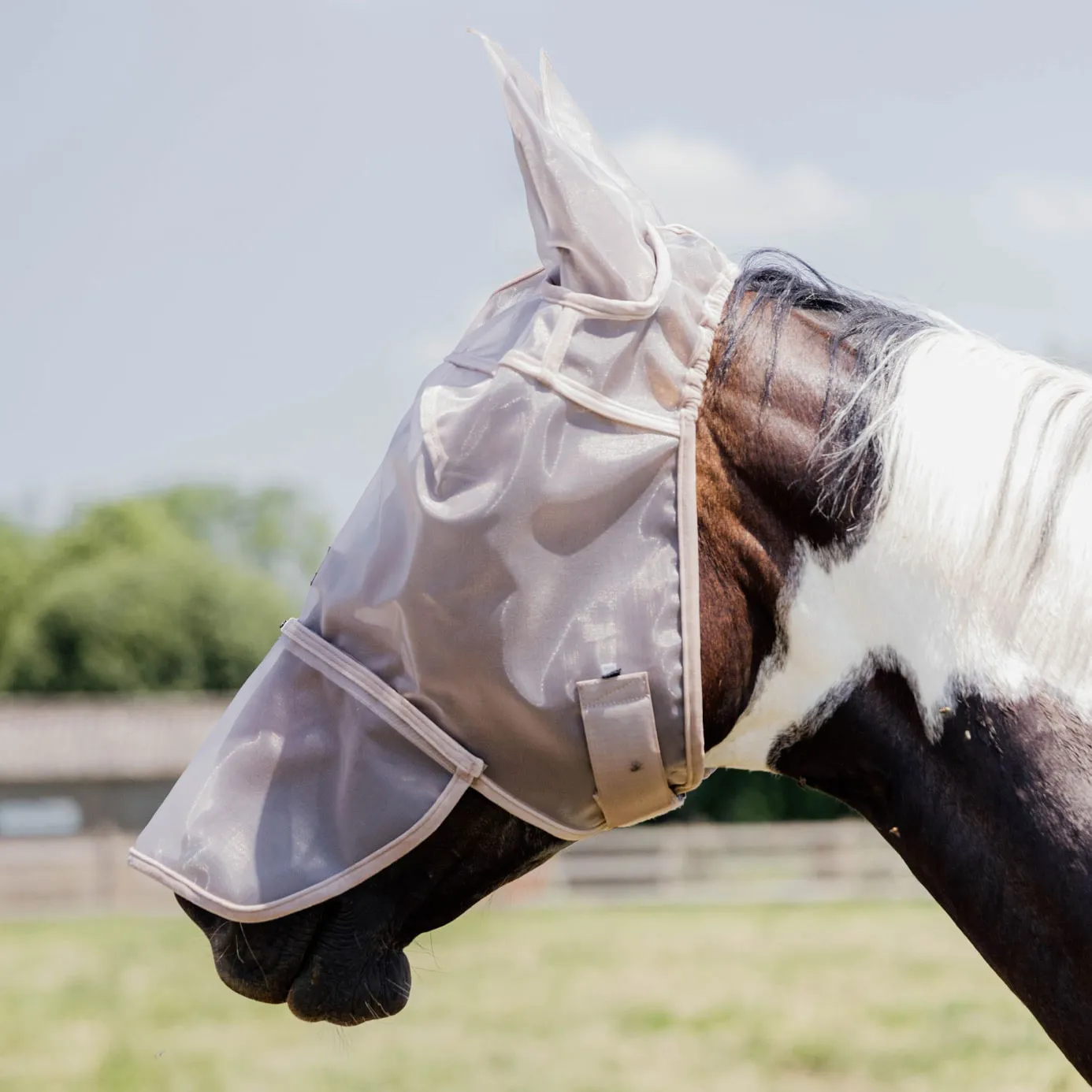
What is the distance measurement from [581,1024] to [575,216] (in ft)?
22.8

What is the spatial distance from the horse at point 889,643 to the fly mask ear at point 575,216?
0.36ft

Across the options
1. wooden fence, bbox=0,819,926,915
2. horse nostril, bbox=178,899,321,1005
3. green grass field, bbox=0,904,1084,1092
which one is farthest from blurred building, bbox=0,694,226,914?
horse nostril, bbox=178,899,321,1005

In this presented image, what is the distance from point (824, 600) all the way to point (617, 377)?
1.01 feet

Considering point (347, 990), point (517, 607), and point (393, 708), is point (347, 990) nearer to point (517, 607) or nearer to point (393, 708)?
point (393, 708)

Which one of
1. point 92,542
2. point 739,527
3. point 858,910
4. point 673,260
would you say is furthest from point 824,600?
point 92,542

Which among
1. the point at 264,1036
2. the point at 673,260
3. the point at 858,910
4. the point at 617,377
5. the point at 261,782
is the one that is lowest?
the point at 858,910

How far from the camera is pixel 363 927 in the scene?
1.40 meters

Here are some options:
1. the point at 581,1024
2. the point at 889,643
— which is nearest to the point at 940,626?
the point at 889,643

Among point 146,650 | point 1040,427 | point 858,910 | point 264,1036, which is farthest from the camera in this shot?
point 146,650

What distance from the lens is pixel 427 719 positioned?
1350 millimetres

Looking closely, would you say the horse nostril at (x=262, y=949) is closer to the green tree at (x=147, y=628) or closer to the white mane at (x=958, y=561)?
the white mane at (x=958, y=561)

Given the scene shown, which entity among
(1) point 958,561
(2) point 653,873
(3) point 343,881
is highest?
(1) point 958,561

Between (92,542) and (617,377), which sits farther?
(92,542)

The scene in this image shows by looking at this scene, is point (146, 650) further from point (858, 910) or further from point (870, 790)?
point (870, 790)
